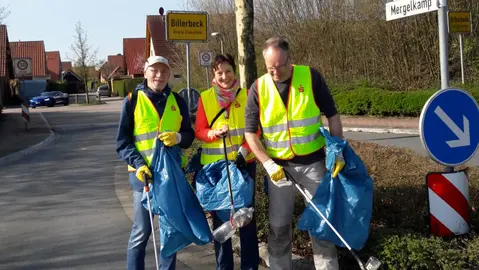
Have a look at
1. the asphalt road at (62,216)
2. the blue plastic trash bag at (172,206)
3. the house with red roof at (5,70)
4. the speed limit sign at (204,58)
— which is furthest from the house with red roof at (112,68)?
the blue plastic trash bag at (172,206)

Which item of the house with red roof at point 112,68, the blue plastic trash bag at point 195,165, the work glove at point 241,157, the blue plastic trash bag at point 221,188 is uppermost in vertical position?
the house with red roof at point 112,68

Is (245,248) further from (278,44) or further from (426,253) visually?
(278,44)

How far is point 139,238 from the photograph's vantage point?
4352 millimetres

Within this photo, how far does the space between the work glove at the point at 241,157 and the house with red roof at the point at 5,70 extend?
40642 millimetres

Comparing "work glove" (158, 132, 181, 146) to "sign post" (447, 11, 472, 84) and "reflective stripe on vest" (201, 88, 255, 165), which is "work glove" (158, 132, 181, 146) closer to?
"reflective stripe on vest" (201, 88, 255, 165)

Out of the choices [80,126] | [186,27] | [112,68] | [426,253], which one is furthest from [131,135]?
[112,68]

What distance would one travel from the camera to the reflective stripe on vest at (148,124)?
428cm

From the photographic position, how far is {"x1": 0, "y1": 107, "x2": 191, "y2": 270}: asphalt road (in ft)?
18.4

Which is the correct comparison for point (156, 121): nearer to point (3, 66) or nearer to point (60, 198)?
point (60, 198)

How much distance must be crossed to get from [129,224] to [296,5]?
18.0m

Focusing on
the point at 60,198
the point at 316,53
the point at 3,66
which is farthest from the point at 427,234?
the point at 3,66

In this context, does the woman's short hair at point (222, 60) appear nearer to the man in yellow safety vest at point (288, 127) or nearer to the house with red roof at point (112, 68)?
the man in yellow safety vest at point (288, 127)

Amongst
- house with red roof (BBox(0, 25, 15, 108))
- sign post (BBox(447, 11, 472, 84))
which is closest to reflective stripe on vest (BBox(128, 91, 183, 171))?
sign post (BBox(447, 11, 472, 84))

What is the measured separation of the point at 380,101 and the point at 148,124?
14.8 metres
